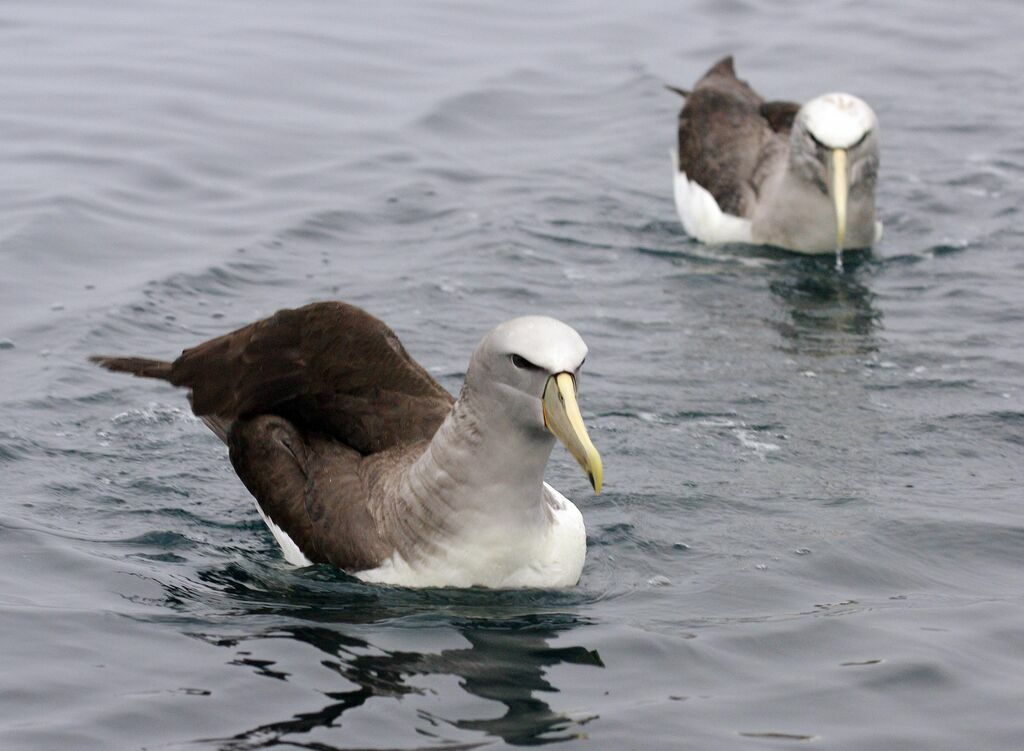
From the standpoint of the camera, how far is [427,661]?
6.75 metres

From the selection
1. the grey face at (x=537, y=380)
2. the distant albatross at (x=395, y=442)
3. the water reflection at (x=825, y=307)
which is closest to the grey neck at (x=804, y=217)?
the water reflection at (x=825, y=307)

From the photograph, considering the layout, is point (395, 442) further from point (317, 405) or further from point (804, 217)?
point (804, 217)

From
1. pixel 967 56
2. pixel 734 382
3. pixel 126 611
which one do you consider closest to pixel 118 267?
pixel 734 382

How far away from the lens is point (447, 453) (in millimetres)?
7164

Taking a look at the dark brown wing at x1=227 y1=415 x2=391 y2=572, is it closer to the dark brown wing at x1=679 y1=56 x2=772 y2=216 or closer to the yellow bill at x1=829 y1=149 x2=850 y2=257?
the yellow bill at x1=829 y1=149 x2=850 y2=257

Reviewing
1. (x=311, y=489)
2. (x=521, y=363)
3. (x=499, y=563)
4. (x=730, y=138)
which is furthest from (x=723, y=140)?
(x=521, y=363)

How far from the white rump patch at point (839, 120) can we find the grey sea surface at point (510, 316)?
2.95ft

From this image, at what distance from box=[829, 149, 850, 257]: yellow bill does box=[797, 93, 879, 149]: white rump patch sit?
0.09m

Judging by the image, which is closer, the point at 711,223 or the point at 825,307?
the point at 825,307

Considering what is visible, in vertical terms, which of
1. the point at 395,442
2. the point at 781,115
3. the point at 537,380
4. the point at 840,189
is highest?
the point at 781,115

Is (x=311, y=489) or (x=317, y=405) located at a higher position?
(x=317, y=405)

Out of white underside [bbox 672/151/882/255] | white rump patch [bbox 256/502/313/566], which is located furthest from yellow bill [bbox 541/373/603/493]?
white underside [bbox 672/151/882/255]

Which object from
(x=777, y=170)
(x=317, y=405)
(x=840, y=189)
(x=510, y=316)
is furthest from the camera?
(x=777, y=170)

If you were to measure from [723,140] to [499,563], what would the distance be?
310 inches
